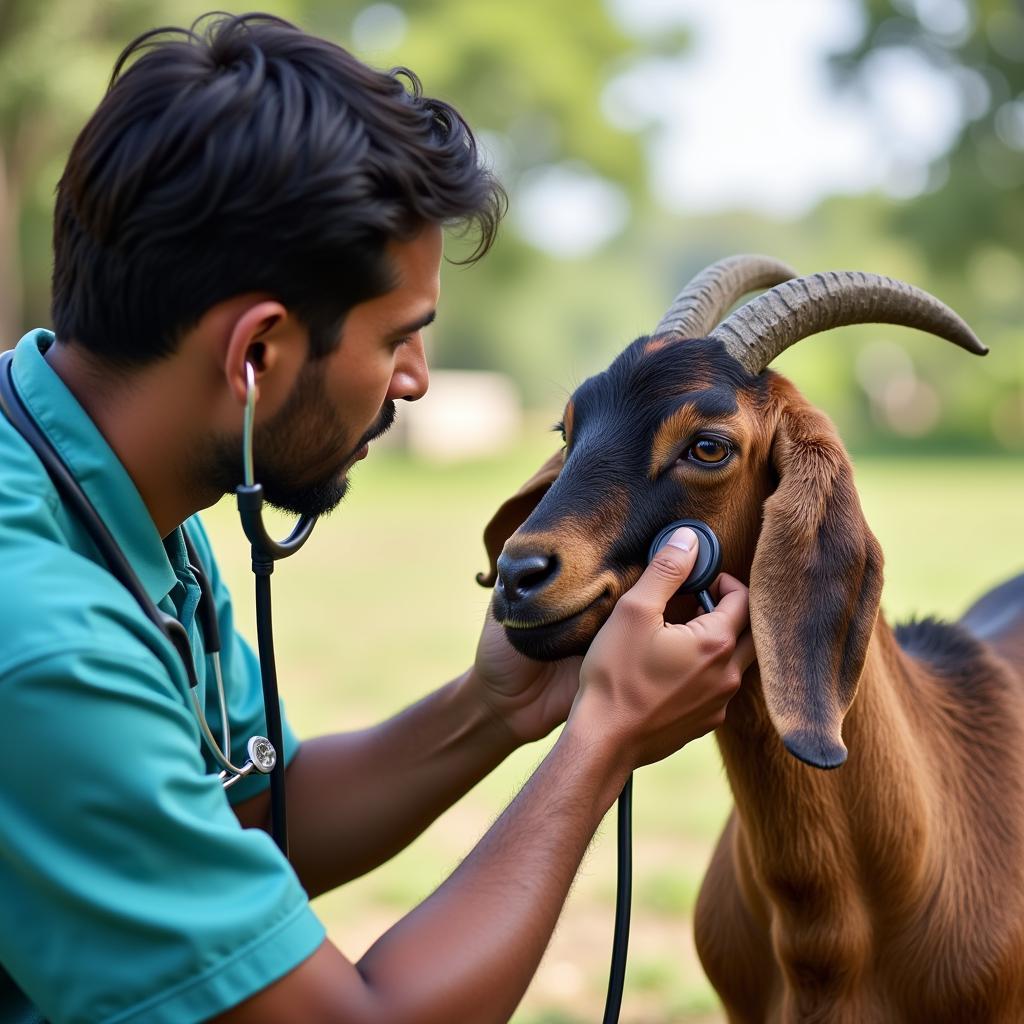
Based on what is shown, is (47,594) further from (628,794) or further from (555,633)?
(628,794)

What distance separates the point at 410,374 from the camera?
2.54 meters

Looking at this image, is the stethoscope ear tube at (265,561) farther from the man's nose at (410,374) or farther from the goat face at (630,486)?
the goat face at (630,486)

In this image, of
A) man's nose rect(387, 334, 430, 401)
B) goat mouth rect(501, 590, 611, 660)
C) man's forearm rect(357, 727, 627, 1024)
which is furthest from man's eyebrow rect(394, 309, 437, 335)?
man's forearm rect(357, 727, 627, 1024)

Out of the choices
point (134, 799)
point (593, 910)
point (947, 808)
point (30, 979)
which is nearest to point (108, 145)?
point (134, 799)

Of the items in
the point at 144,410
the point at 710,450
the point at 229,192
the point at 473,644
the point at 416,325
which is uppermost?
the point at 229,192

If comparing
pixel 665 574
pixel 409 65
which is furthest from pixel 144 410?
pixel 409 65

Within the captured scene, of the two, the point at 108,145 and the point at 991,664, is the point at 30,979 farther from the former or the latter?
the point at 991,664

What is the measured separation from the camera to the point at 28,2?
73.0ft

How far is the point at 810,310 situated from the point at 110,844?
A: 1811 mm

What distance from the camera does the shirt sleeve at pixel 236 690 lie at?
114 inches

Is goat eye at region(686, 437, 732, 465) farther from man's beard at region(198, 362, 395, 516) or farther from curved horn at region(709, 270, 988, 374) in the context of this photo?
man's beard at region(198, 362, 395, 516)

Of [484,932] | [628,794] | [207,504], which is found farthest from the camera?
[628,794]

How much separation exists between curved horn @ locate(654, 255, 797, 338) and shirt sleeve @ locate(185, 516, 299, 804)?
1.16 meters

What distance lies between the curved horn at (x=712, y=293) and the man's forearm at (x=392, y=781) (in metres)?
0.96
